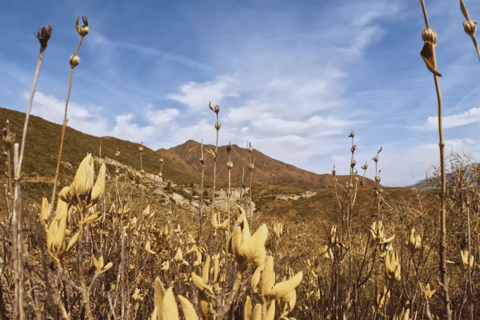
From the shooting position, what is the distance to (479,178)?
13.2 feet

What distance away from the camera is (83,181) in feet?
2.22

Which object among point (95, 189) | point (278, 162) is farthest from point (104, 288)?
point (278, 162)

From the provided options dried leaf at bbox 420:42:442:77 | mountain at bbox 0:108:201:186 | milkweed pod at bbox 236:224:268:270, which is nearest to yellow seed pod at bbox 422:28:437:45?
dried leaf at bbox 420:42:442:77

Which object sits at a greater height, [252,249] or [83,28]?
[83,28]

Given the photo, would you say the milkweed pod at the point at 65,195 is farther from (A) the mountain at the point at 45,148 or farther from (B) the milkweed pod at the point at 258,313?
(A) the mountain at the point at 45,148

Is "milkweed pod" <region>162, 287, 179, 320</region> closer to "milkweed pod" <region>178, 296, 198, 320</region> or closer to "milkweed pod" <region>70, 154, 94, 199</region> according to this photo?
"milkweed pod" <region>178, 296, 198, 320</region>

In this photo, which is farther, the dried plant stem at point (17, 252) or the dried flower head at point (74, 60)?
the dried flower head at point (74, 60)

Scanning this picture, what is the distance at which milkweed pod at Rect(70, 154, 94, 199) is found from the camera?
67 centimetres

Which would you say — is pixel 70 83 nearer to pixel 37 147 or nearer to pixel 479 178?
pixel 479 178

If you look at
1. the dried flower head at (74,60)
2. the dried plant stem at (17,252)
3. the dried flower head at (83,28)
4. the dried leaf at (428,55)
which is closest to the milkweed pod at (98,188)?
the dried plant stem at (17,252)

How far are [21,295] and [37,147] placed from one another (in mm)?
23056

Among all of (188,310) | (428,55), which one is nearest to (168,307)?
(188,310)

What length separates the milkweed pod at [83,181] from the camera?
0.67 meters

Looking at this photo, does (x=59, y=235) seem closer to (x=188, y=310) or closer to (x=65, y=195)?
(x=65, y=195)
